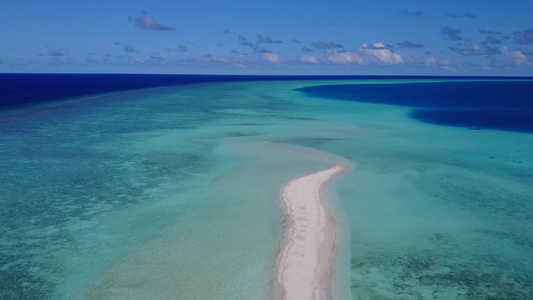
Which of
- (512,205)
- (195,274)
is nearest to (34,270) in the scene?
(195,274)

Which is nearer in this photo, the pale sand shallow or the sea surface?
the pale sand shallow

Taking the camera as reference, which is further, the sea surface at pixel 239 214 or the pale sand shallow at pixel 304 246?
the sea surface at pixel 239 214

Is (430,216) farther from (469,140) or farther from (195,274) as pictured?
(469,140)

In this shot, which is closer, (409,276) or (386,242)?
(409,276)

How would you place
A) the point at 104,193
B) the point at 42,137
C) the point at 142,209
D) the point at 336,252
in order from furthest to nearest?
the point at 42,137, the point at 104,193, the point at 142,209, the point at 336,252
